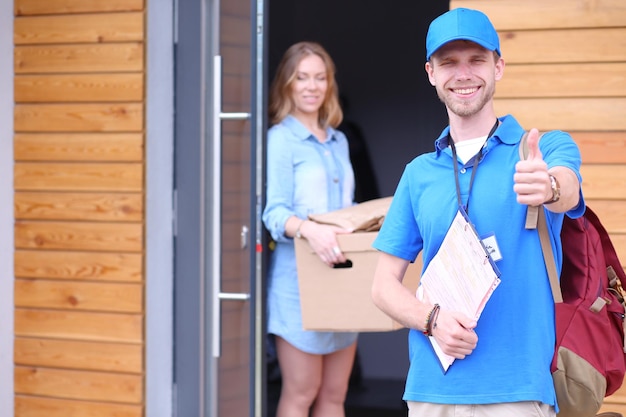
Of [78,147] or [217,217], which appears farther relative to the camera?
[78,147]

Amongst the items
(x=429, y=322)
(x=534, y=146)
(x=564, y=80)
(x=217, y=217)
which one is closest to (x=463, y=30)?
(x=534, y=146)

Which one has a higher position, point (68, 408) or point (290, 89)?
point (290, 89)

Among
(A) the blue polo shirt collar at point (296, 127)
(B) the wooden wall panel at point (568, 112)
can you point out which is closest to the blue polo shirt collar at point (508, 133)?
(B) the wooden wall panel at point (568, 112)

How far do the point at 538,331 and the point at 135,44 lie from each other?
9.07 ft

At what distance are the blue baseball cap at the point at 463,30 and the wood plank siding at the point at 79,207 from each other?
2423mm

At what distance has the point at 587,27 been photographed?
10.9 ft

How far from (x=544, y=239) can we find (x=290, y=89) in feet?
6.87

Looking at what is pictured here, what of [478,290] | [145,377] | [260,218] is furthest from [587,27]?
[145,377]

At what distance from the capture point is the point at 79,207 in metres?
4.39

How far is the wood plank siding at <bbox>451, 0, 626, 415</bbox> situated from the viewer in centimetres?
331

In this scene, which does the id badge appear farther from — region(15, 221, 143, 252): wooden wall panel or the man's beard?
region(15, 221, 143, 252): wooden wall panel

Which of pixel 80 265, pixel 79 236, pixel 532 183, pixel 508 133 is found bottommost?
pixel 80 265

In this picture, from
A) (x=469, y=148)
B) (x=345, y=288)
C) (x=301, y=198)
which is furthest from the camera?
(x=301, y=198)

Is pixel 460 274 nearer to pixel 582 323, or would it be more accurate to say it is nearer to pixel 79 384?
pixel 582 323
